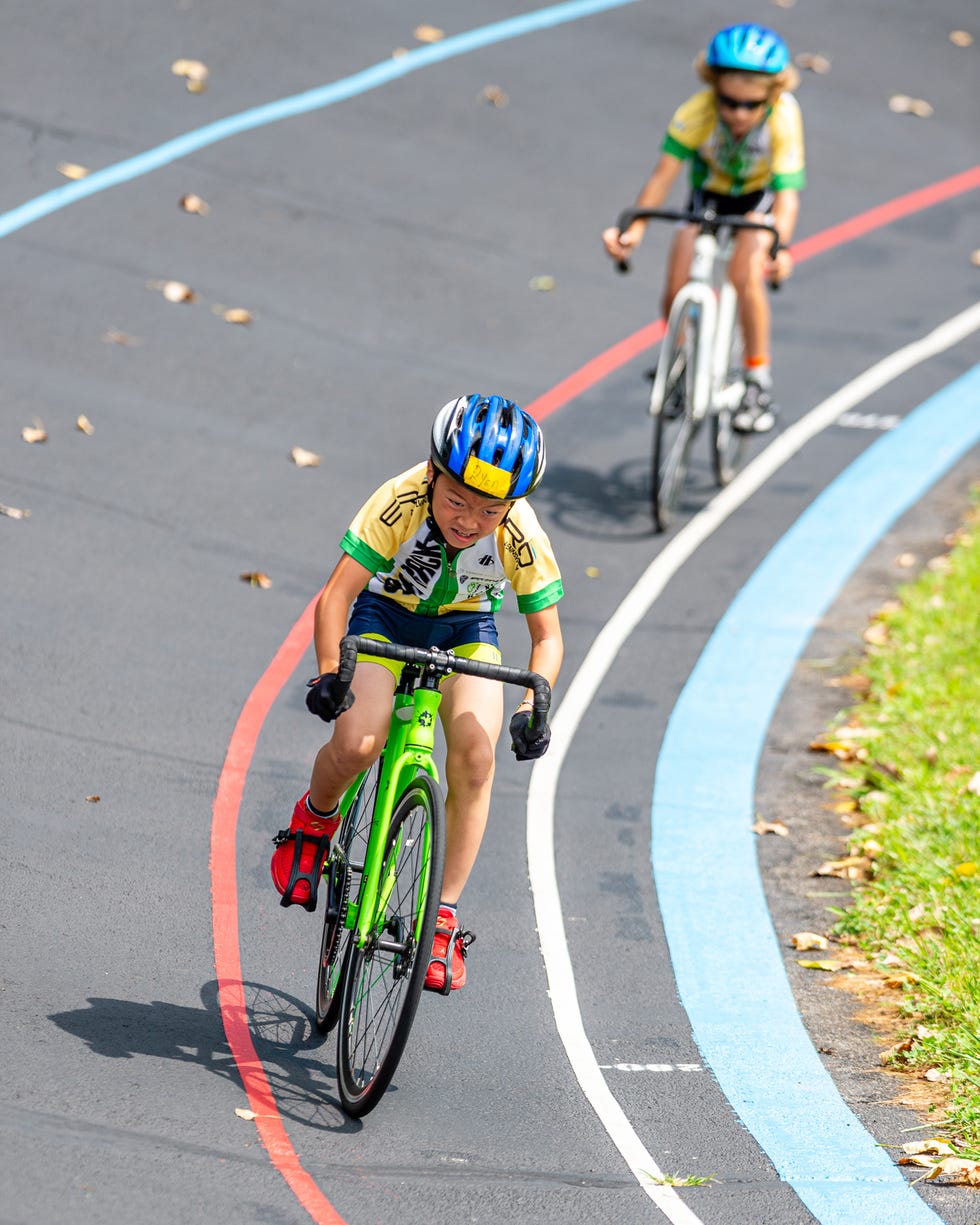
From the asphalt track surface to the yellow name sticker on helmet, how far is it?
2.04 meters

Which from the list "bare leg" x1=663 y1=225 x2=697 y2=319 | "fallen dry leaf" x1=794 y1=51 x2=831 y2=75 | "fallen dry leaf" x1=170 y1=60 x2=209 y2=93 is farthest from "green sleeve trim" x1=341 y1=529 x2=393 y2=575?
"fallen dry leaf" x1=794 y1=51 x2=831 y2=75

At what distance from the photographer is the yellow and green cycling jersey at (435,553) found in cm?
524

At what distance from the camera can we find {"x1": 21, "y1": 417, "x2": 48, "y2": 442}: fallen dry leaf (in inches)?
369

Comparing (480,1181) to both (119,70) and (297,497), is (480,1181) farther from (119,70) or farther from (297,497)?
(119,70)

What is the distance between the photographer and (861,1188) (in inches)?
211

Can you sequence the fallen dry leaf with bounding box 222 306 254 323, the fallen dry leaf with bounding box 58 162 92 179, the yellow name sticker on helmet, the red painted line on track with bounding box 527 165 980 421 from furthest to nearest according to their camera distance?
the fallen dry leaf with bounding box 58 162 92 179, the red painted line on track with bounding box 527 165 980 421, the fallen dry leaf with bounding box 222 306 254 323, the yellow name sticker on helmet

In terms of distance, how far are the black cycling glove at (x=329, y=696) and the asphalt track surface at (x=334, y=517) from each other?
4.41 feet

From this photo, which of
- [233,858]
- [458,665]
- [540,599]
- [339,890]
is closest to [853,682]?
[233,858]

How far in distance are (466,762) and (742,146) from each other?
566 centimetres

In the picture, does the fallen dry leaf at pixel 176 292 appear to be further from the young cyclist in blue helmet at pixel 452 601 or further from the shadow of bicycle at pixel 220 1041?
the shadow of bicycle at pixel 220 1041

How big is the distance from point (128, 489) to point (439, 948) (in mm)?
4819

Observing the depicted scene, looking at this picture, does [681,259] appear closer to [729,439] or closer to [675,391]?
[675,391]

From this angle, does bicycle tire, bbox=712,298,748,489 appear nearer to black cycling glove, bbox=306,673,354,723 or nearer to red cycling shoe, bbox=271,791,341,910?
red cycling shoe, bbox=271,791,341,910

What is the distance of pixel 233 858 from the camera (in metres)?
6.68
